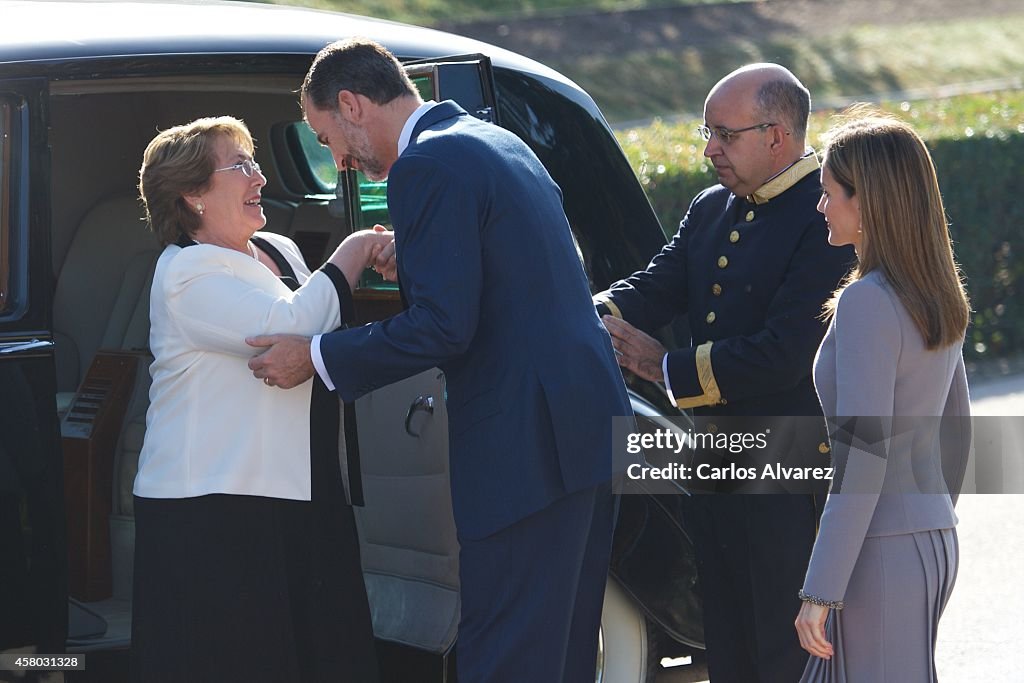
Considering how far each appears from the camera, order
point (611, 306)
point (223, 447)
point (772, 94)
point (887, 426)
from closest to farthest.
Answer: point (887, 426), point (223, 447), point (772, 94), point (611, 306)

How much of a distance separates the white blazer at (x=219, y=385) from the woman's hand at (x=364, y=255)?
0.09 meters

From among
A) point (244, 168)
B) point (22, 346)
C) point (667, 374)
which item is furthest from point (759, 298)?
point (22, 346)

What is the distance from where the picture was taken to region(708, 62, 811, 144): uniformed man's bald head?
3.63 m

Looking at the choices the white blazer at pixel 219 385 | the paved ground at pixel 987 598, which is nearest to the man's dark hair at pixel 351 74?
the white blazer at pixel 219 385

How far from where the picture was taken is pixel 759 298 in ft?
12.0

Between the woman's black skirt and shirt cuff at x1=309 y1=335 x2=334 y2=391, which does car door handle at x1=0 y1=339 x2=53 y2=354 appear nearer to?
the woman's black skirt

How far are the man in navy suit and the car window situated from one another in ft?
2.04

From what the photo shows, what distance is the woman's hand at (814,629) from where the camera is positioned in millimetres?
2820

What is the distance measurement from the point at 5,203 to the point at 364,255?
0.86 m

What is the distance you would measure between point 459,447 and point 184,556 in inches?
28.5

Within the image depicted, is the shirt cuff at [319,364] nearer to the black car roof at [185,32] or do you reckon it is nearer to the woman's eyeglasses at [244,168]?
the woman's eyeglasses at [244,168]

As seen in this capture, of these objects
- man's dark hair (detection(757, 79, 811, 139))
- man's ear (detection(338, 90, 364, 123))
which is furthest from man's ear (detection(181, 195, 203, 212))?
man's dark hair (detection(757, 79, 811, 139))

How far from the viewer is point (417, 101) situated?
3223mm

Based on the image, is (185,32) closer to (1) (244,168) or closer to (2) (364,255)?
(1) (244,168)
